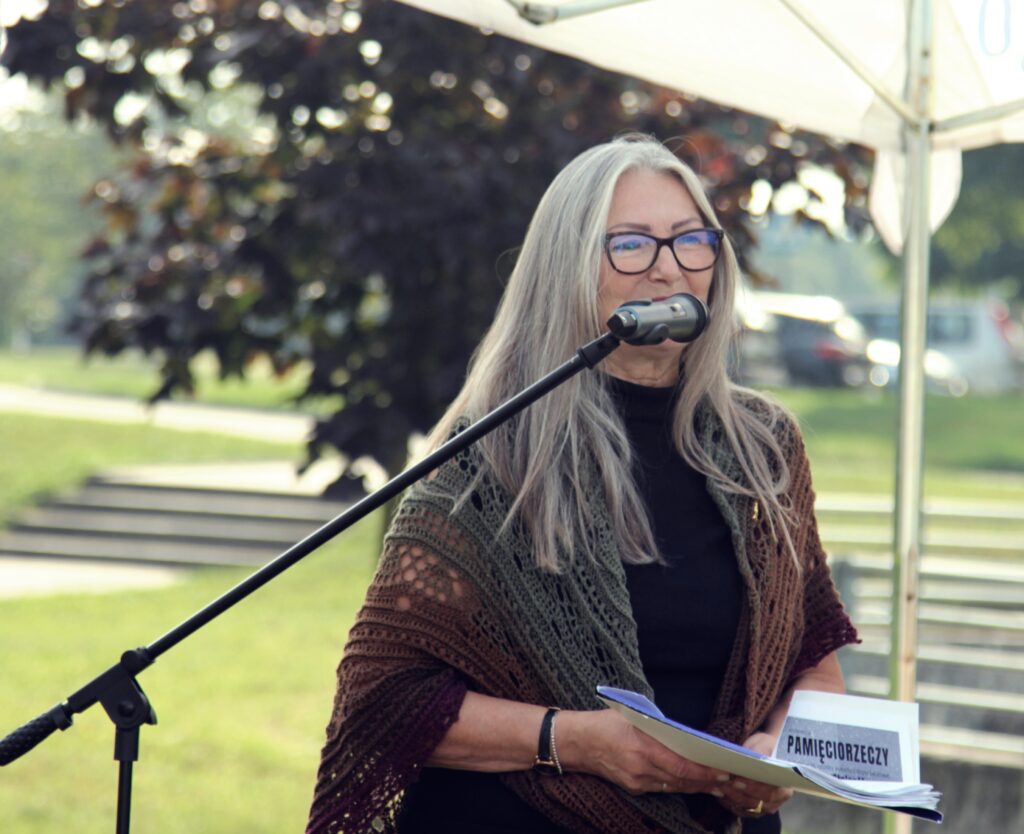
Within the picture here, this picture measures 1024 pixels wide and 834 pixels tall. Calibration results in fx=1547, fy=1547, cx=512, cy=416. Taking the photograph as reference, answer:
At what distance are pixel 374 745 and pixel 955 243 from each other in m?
22.9

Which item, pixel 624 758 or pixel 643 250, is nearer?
pixel 624 758

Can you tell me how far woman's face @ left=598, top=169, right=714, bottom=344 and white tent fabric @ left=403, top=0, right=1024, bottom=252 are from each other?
2.47ft

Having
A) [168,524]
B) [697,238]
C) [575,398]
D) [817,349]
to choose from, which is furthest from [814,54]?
[817,349]

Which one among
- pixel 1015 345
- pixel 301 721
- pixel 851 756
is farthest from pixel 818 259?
pixel 851 756

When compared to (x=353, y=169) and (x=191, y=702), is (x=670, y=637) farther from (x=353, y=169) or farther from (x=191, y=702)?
(x=191, y=702)

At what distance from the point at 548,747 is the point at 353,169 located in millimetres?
2565

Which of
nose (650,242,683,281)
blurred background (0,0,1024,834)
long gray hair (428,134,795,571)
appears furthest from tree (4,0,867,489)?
nose (650,242,683,281)

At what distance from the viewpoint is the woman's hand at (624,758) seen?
2.26 metres

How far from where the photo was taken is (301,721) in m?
7.81

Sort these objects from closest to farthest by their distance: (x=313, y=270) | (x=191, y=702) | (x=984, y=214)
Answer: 1. (x=313, y=270)
2. (x=191, y=702)
3. (x=984, y=214)

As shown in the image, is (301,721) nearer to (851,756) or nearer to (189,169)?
(189,169)

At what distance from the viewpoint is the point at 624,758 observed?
228cm

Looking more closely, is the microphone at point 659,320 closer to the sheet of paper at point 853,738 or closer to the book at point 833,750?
the book at point 833,750

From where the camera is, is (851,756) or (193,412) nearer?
(851,756)
